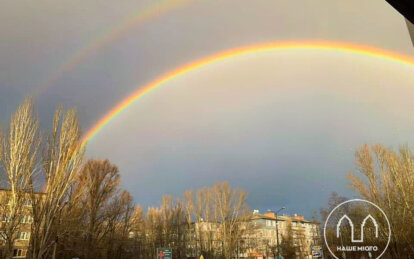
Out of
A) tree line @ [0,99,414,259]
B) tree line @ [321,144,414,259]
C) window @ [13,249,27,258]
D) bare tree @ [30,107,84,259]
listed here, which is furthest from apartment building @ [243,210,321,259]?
window @ [13,249,27,258]

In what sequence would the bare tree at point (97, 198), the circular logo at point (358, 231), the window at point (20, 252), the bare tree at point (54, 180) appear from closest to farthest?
the bare tree at point (54, 180) → the circular logo at point (358, 231) → the bare tree at point (97, 198) → the window at point (20, 252)

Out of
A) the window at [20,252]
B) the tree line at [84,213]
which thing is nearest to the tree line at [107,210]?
the tree line at [84,213]

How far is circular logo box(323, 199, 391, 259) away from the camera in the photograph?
76.5ft

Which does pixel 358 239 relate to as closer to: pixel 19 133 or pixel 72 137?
pixel 72 137

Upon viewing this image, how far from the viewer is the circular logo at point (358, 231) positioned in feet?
76.5

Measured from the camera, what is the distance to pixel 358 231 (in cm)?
2564

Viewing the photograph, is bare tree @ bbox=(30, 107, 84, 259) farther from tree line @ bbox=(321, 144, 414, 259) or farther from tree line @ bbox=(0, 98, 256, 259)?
tree line @ bbox=(321, 144, 414, 259)

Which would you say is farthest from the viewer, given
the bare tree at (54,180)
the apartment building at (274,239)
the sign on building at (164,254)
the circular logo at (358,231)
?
the apartment building at (274,239)

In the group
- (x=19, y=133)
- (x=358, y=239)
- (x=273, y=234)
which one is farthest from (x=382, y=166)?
(x=273, y=234)

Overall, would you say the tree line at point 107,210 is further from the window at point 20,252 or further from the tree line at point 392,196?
the window at point 20,252

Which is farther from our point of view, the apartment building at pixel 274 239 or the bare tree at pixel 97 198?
the apartment building at pixel 274 239

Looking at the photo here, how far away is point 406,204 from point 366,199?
11.5 ft

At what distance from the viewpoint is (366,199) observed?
2688 centimetres

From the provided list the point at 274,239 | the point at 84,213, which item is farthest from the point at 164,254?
the point at 274,239
